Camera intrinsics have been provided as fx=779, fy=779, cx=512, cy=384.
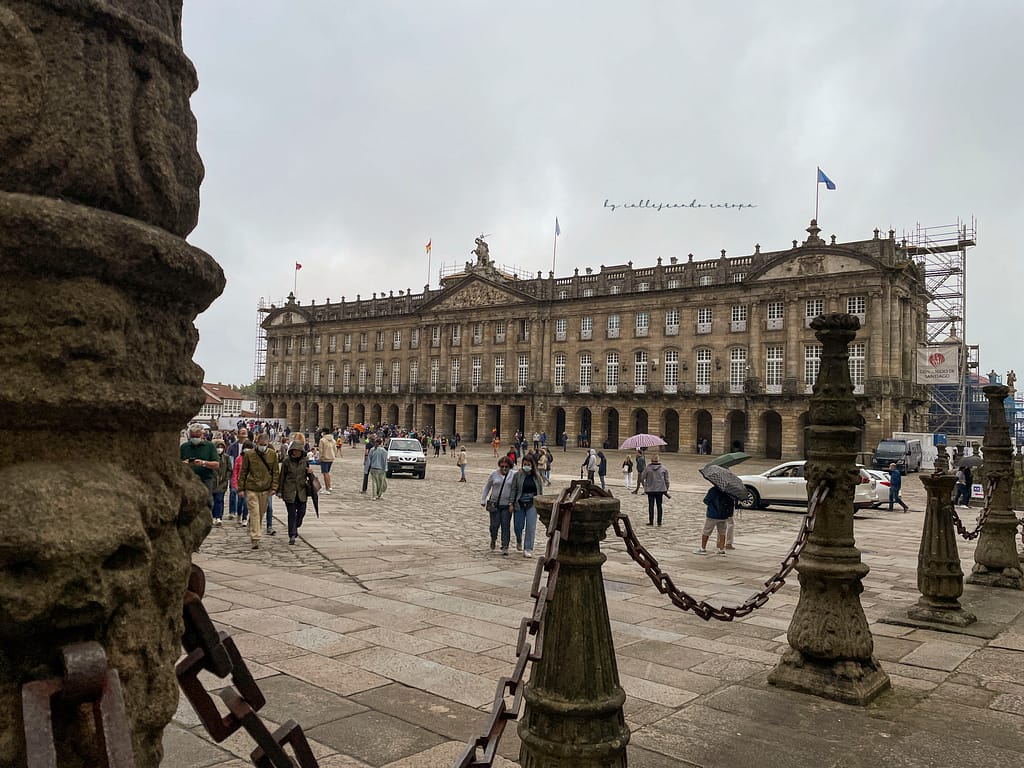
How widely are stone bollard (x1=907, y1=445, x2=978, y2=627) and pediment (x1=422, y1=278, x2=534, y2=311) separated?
4958 centimetres

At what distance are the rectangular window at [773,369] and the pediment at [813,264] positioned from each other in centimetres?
427

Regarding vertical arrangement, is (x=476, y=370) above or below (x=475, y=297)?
below

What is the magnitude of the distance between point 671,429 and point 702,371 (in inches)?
234

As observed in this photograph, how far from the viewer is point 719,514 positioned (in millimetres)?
11211

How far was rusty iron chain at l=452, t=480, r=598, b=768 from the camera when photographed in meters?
2.11

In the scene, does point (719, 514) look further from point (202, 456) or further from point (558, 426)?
point (558, 426)

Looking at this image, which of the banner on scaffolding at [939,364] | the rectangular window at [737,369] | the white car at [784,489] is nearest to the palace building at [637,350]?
the rectangular window at [737,369]

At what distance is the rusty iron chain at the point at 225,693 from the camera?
1.55 metres

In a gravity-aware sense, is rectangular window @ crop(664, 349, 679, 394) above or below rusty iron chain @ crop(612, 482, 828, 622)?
above

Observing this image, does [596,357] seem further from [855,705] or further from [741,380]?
[855,705]

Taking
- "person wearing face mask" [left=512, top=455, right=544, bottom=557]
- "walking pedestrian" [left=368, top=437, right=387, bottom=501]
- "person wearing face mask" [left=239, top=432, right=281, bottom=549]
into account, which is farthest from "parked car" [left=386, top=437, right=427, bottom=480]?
"person wearing face mask" [left=512, top=455, right=544, bottom=557]

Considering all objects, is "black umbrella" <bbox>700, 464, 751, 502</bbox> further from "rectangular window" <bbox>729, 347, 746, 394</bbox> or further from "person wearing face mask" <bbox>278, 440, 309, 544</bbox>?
"rectangular window" <bbox>729, 347, 746, 394</bbox>

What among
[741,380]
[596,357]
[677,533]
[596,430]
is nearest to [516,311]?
[596,357]

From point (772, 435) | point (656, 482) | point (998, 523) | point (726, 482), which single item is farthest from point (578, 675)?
point (772, 435)
